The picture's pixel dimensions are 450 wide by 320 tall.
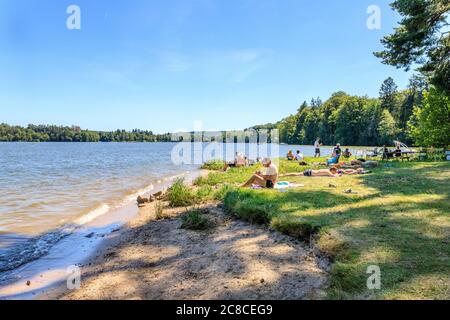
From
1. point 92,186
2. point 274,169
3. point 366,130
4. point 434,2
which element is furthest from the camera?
point 366,130

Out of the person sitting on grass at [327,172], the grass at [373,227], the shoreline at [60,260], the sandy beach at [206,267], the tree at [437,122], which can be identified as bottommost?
the shoreline at [60,260]

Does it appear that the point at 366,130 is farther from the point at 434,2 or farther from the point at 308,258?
the point at 308,258

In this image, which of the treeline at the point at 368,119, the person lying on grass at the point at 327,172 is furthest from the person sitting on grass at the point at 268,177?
the treeline at the point at 368,119

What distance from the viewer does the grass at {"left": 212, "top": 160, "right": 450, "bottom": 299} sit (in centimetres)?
426

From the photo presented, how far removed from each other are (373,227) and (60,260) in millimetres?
7062

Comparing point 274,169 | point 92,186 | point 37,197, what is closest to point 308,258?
point 274,169

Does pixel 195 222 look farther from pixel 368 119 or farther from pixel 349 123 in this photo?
pixel 349 123

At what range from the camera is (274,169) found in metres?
12.3

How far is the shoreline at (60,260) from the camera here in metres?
→ 6.11

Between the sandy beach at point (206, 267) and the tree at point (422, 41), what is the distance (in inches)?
565

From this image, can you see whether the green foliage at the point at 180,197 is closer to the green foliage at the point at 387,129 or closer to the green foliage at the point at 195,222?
the green foliage at the point at 195,222
